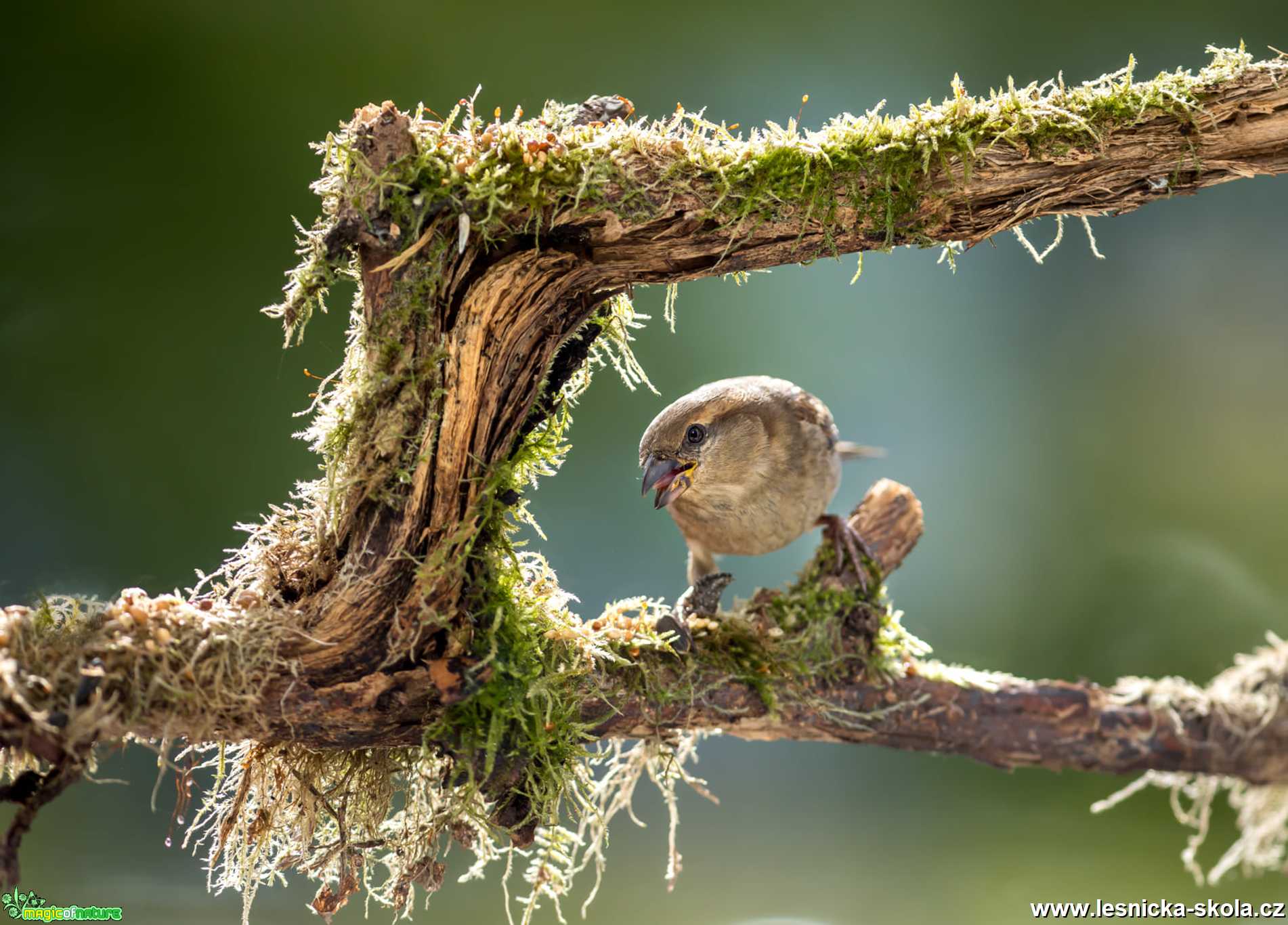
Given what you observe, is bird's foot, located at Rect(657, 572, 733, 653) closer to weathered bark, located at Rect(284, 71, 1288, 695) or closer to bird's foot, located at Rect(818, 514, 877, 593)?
bird's foot, located at Rect(818, 514, 877, 593)

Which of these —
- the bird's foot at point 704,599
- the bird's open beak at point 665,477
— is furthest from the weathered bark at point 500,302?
the bird's foot at point 704,599

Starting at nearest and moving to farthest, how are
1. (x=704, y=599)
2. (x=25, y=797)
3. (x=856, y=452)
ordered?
(x=25, y=797) < (x=704, y=599) < (x=856, y=452)

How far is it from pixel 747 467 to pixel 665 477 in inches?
13.6

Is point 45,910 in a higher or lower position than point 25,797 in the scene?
lower

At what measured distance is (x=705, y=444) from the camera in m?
2.83

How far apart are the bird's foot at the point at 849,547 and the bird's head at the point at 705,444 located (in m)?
0.33

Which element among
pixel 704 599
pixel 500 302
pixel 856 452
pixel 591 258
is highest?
pixel 856 452

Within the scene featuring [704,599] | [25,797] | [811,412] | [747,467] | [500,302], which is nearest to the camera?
[25,797]

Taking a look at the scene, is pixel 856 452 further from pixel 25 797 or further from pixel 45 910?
pixel 45 910

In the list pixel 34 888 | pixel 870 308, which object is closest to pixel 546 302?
pixel 870 308

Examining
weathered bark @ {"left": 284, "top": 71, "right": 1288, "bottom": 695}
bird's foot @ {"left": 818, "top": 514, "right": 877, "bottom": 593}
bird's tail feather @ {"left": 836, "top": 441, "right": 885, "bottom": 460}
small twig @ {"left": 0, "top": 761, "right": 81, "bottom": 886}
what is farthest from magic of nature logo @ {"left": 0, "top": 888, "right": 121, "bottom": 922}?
bird's tail feather @ {"left": 836, "top": 441, "right": 885, "bottom": 460}

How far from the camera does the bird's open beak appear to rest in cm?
275

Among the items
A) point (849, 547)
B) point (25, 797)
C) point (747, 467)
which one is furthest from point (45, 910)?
point (849, 547)

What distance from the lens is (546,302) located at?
201 cm
